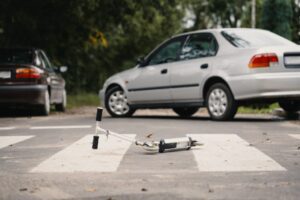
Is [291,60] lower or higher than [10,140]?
higher

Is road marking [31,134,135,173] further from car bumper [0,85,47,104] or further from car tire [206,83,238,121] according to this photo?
car bumper [0,85,47,104]

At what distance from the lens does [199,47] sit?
13750 mm

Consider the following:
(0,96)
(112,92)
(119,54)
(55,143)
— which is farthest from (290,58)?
(119,54)

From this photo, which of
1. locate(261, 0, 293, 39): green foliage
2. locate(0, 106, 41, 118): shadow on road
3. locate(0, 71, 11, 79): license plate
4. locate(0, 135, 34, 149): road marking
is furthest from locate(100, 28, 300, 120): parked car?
locate(261, 0, 293, 39): green foliage

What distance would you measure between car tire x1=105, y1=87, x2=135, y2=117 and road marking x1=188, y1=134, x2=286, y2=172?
244 inches

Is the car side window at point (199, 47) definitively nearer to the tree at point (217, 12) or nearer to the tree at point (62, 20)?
the tree at point (62, 20)

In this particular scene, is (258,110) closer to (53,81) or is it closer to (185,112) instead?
(185,112)

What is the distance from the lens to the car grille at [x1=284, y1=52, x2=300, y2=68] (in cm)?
1243

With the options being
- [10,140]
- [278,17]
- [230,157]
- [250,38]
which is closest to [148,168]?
[230,157]

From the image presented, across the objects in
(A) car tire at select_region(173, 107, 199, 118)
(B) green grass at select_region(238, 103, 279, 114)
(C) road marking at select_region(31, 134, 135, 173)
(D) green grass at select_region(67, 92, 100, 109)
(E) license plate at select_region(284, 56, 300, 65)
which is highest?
(E) license plate at select_region(284, 56, 300, 65)

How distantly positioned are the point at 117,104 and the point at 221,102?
2.94 metres

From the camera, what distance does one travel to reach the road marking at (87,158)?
254 inches

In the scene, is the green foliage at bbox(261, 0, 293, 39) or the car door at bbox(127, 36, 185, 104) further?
the green foliage at bbox(261, 0, 293, 39)

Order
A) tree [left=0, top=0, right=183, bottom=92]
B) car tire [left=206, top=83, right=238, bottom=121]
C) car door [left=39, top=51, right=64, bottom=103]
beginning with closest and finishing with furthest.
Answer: car tire [left=206, top=83, right=238, bottom=121]
car door [left=39, top=51, right=64, bottom=103]
tree [left=0, top=0, right=183, bottom=92]
